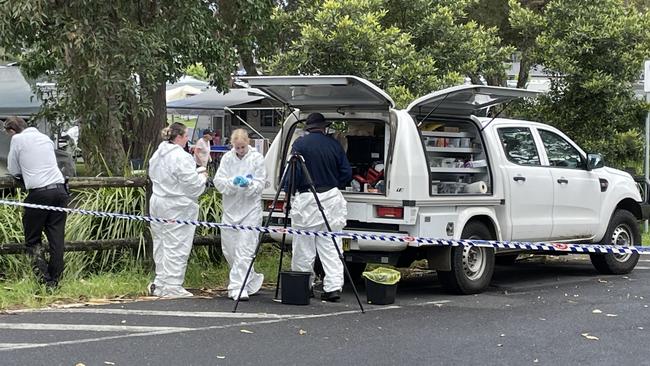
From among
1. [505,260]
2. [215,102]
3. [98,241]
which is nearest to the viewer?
[98,241]

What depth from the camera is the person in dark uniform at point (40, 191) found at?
823 cm

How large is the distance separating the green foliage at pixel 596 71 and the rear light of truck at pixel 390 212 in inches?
266

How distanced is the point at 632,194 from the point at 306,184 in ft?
15.6

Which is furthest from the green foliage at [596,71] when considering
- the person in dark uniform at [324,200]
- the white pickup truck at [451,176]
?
the person in dark uniform at [324,200]

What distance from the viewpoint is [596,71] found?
13.9 m

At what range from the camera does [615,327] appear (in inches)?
287

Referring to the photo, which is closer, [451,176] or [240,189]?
[240,189]

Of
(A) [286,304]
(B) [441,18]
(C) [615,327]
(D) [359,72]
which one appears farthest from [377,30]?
(C) [615,327]

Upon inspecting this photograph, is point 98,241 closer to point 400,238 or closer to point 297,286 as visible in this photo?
point 297,286

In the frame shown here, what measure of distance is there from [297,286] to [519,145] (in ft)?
10.6

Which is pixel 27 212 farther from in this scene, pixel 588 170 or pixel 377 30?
pixel 588 170

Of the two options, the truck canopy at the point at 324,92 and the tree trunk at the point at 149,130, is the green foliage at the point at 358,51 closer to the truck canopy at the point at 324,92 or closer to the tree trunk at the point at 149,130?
the tree trunk at the point at 149,130

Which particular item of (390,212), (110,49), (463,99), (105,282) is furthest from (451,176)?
(110,49)

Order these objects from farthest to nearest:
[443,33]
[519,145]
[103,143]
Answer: [443,33]
[103,143]
[519,145]
